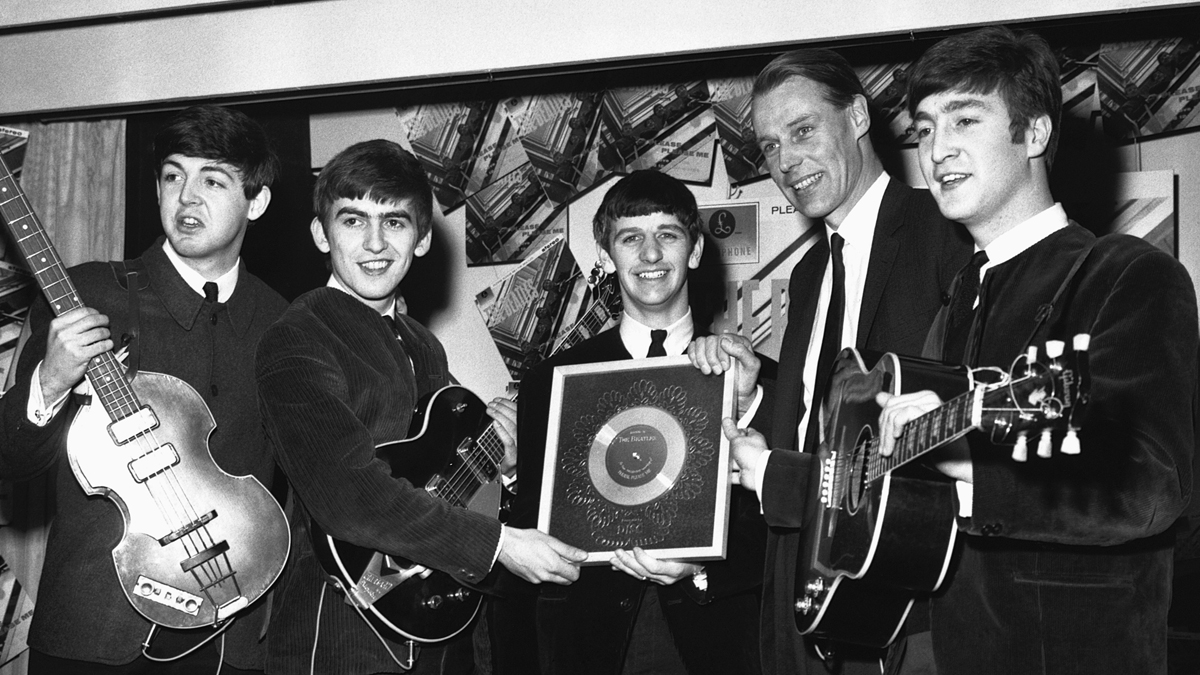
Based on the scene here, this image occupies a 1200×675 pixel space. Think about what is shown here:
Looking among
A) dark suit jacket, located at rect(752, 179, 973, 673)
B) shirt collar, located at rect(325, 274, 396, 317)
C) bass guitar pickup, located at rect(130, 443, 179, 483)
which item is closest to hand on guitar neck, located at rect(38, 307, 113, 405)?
bass guitar pickup, located at rect(130, 443, 179, 483)

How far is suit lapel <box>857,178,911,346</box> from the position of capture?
310 cm

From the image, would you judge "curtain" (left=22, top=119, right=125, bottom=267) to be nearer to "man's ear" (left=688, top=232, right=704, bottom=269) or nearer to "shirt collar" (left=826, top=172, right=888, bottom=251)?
"man's ear" (left=688, top=232, right=704, bottom=269)

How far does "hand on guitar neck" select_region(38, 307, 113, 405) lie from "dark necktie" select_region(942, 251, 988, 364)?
2.37 meters

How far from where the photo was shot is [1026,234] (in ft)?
8.50

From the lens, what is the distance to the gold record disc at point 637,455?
327cm

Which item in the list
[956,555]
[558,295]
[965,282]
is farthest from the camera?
[558,295]

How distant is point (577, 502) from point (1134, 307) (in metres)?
1.64

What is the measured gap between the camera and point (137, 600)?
3.28 metres

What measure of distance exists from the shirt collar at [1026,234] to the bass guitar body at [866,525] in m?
0.38

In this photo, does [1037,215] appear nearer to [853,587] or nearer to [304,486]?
[853,587]

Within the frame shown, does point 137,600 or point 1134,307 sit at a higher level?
point 1134,307

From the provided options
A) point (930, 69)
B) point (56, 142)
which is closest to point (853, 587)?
point (930, 69)

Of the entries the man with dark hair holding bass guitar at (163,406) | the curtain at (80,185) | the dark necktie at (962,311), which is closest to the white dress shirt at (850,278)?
the dark necktie at (962,311)

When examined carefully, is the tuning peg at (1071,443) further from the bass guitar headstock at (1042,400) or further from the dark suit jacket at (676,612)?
the dark suit jacket at (676,612)
